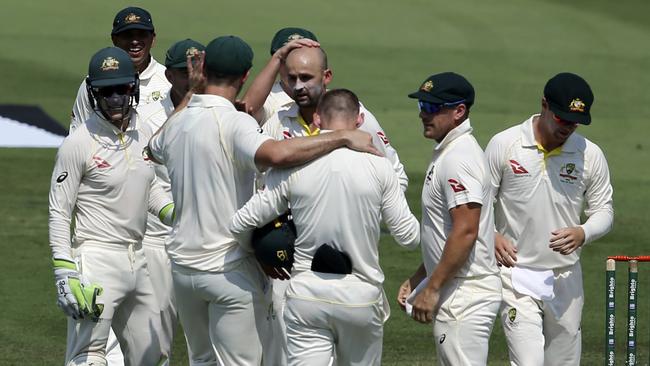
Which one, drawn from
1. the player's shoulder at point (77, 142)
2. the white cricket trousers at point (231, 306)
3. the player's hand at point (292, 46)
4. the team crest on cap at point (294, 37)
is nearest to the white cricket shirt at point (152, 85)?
the team crest on cap at point (294, 37)

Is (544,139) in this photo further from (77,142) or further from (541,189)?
(77,142)

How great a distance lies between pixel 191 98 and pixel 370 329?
5.39 feet

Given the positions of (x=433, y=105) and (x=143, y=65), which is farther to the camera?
(x=143, y=65)

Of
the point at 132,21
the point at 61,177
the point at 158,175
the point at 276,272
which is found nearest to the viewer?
the point at 276,272

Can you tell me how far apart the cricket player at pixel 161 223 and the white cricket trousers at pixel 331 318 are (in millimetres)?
1883

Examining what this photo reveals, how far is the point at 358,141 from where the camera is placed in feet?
23.2

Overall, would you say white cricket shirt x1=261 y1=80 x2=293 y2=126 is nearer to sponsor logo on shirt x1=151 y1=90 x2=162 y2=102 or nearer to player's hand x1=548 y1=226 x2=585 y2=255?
sponsor logo on shirt x1=151 y1=90 x2=162 y2=102

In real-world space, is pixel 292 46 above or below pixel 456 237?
above

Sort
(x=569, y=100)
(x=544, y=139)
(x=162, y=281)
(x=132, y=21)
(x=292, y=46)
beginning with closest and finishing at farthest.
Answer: (x=292, y=46), (x=569, y=100), (x=544, y=139), (x=162, y=281), (x=132, y=21)

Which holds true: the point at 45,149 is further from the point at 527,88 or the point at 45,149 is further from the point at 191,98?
the point at 191,98

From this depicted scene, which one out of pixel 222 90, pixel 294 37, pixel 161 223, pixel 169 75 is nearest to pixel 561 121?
pixel 294 37

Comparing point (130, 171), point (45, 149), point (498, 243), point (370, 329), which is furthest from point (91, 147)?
point (45, 149)

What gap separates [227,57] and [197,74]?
311 millimetres

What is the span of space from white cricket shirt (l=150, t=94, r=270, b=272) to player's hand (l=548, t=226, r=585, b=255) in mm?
2019
